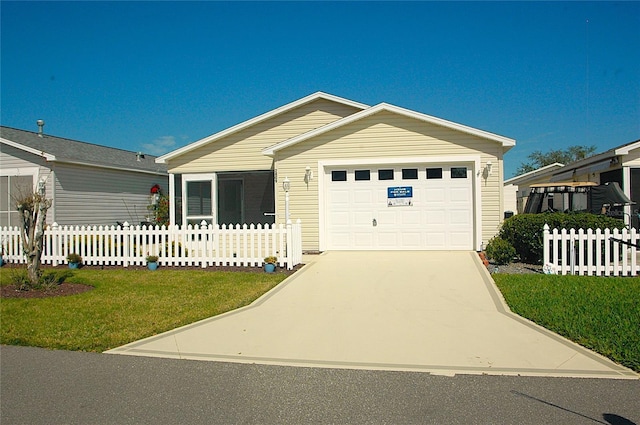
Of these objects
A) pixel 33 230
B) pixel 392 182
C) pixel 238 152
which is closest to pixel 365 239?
pixel 392 182

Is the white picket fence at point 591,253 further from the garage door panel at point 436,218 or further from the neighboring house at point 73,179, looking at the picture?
the neighboring house at point 73,179

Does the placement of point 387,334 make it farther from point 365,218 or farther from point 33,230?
point 33,230

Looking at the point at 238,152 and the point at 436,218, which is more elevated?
the point at 238,152

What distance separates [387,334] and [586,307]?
3228 millimetres

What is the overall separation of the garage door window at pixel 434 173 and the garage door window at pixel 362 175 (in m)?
1.62

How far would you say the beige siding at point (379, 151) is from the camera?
44.2 ft

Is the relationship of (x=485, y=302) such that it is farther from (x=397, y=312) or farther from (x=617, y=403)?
(x=617, y=403)

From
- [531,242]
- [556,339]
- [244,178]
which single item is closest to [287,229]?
[531,242]

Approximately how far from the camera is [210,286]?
986cm

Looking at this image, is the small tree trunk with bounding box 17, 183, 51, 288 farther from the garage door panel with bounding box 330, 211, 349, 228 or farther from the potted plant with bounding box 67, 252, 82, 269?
the garage door panel with bounding box 330, 211, 349, 228

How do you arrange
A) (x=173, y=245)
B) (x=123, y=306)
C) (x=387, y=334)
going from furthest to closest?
(x=173, y=245) < (x=123, y=306) < (x=387, y=334)

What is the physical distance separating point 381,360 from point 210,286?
5.01 meters

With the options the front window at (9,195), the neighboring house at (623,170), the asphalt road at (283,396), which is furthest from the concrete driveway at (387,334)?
the front window at (9,195)

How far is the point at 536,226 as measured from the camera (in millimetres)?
11977
